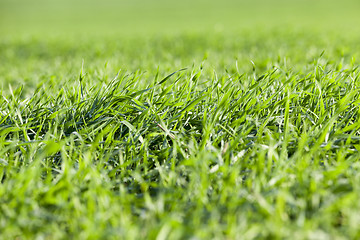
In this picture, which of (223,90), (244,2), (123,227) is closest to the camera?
(123,227)

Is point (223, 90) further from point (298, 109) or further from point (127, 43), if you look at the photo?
point (127, 43)

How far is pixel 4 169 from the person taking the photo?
1650 mm

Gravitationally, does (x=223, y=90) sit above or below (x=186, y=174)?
above

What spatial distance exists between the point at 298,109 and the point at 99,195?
1231 mm

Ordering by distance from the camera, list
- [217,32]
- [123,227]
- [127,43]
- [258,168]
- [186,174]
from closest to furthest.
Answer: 1. [123,227]
2. [258,168]
3. [186,174]
4. [127,43]
5. [217,32]

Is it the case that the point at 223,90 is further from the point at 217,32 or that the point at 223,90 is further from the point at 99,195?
the point at 217,32

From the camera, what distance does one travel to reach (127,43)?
778cm

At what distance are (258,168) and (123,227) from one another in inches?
23.6

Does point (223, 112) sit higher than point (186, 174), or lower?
higher

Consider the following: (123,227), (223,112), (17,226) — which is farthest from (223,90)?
(17,226)

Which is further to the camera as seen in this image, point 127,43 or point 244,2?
point 244,2

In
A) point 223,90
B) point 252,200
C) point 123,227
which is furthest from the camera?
point 223,90

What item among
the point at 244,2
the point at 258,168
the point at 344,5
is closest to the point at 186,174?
the point at 258,168

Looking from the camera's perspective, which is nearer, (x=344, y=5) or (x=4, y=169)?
(x=4, y=169)
